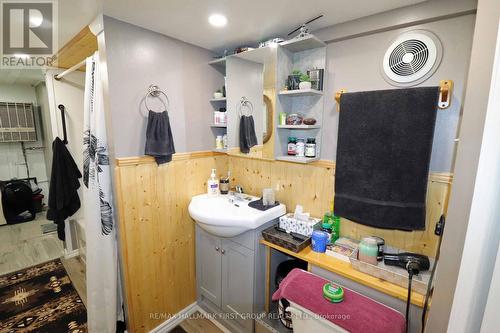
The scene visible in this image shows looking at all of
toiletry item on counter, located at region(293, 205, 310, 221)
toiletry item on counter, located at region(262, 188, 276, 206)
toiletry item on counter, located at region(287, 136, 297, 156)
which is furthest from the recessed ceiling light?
toiletry item on counter, located at region(293, 205, 310, 221)

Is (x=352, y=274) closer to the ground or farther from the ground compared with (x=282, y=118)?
closer to the ground

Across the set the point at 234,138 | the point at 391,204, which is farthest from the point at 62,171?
the point at 391,204

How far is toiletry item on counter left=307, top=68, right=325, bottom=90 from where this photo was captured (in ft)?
5.16

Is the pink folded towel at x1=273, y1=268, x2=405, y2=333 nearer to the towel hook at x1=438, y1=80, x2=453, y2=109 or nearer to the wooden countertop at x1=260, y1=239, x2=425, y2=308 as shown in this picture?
the wooden countertop at x1=260, y1=239, x2=425, y2=308

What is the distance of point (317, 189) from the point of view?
1703 mm

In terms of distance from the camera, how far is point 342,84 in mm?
1529

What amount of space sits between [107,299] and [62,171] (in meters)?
1.28

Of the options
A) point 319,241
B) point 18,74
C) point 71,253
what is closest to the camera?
point 319,241

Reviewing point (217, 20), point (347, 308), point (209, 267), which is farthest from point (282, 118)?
point (209, 267)

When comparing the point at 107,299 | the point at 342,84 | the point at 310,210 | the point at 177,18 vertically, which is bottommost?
the point at 107,299

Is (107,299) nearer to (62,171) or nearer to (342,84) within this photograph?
(62,171)

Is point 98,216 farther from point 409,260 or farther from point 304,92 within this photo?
point 409,260

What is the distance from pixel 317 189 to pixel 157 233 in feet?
4.14

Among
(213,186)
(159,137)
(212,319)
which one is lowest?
(212,319)
